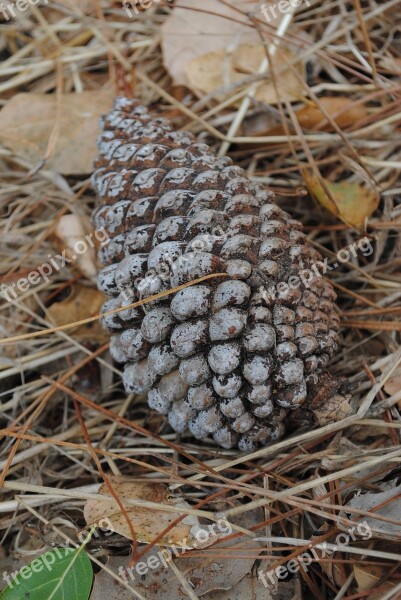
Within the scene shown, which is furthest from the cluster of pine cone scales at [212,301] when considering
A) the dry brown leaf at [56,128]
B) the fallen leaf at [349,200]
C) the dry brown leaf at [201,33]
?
the dry brown leaf at [201,33]

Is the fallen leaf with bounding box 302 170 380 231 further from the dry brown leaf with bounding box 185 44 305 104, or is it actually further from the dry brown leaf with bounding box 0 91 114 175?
the dry brown leaf with bounding box 0 91 114 175

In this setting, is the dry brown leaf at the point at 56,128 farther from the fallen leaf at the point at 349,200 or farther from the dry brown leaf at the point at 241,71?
the fallen leaf at the point at 349,200

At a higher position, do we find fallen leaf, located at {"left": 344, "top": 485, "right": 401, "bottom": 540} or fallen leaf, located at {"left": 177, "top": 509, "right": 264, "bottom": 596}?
fallen leaf, located at {"left": 344, "top": 485, "right": 401, "bottom": 540}

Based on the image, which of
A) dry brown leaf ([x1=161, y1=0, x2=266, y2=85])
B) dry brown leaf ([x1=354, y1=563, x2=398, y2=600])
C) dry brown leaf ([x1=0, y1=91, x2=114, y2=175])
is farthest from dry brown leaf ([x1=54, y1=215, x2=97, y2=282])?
dry brown leaf ([x1=354, y1=563, x2=398, y2=600])

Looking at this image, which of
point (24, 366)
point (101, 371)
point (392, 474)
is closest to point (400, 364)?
point (392, 474)

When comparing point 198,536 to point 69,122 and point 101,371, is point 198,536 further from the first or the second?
point 69,122

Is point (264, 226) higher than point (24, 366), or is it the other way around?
point (264, 226)
